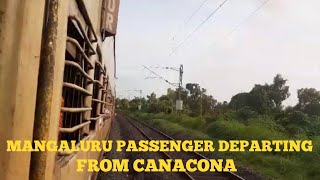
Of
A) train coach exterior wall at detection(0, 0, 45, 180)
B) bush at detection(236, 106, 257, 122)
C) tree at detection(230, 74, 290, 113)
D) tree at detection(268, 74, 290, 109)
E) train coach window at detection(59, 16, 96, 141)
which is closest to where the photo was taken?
train coach exterior wall at detection(0, 0, 45, 180)

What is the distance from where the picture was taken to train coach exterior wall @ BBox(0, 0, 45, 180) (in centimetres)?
176

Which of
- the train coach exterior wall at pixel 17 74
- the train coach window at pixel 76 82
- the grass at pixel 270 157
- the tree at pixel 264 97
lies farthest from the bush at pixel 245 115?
the train coach exterior wall at pixel 17 74

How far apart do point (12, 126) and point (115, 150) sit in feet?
49.3

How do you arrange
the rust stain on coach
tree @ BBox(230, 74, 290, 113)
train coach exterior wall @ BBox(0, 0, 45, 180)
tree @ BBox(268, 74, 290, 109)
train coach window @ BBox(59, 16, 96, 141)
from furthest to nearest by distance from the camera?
1. tree @ BBox(268, 74, 290, 109)
2. tree @ BBox(230, 74, 290, 113)
3. the rust stain on coach
4. train coach window @ BBox(59, 16, 96, 141)
5. train coach exterior wall @ BBox(0, 0, 45, 180)

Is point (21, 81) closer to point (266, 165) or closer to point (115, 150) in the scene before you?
point (266, 165)

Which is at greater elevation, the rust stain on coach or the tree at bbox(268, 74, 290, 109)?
the tree at bbox(268, 74, 290, 109)

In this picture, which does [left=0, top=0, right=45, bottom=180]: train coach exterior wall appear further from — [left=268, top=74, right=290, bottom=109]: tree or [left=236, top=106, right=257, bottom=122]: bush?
[left=268, top=74, right=290, bottom=109]: tree

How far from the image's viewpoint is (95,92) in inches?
237

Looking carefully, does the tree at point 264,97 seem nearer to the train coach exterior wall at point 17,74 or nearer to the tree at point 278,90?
the tree at point 278,90

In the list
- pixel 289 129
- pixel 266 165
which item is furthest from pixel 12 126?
pixel 289 129

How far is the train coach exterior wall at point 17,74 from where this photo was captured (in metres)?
1.76

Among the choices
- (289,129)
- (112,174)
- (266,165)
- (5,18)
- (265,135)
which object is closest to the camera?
(5,18)

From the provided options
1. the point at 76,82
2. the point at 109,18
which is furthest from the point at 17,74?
the point at 109,18

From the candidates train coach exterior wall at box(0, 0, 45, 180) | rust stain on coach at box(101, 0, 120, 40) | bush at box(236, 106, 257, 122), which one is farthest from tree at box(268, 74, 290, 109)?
train coach exterior wall at box(0, 0, 45, 180)
